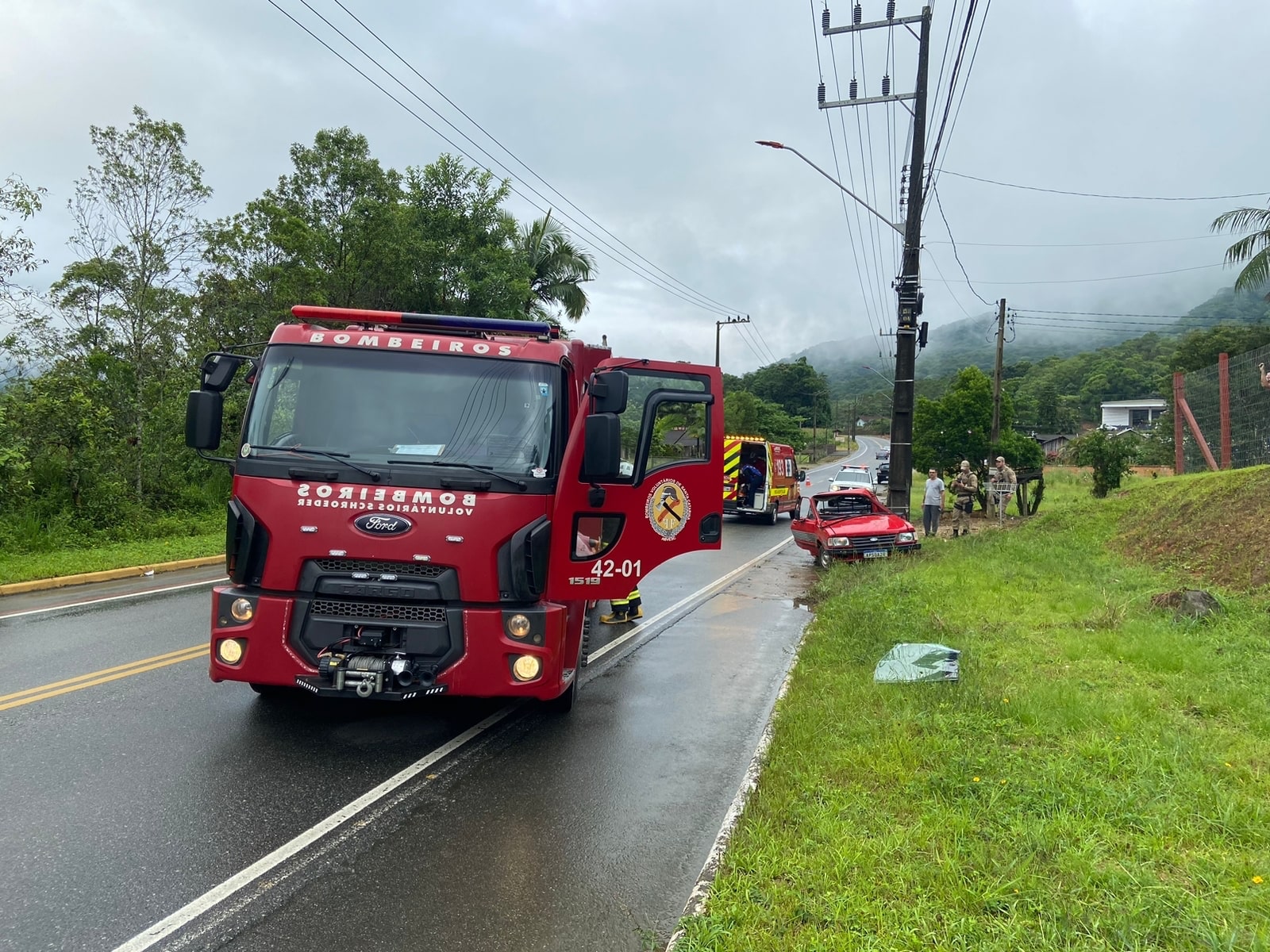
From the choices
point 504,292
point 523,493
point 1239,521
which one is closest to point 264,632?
point 523,493

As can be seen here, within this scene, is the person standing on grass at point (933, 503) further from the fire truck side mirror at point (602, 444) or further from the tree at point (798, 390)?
the tree at point (798, 390)

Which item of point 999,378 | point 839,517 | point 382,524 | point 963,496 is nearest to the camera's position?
point 382,524

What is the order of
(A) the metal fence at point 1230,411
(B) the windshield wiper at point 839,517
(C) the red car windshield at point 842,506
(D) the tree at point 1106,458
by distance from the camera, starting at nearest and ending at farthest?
(A) the metal fence at point 1230,411 → (B) the windshield wiper at point 839,517 → (C) the red car windshield at point 842,506 → (D) the tree at point 1106,458

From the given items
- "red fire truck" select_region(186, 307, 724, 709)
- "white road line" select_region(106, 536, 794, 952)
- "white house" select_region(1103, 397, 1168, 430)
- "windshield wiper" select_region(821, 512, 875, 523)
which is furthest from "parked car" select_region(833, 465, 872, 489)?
"white house" select_region(1103, 397, 1168, 430)

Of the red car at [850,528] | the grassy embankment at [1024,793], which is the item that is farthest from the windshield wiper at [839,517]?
the grassy embankment at [1024,793]

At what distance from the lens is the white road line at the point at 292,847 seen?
3176mm

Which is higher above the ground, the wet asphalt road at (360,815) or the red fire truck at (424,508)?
the red fire truck at (424,508)

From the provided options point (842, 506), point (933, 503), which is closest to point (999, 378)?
point (933, 503)

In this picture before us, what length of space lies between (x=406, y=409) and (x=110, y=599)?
23.9 feet

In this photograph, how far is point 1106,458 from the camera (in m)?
18.7

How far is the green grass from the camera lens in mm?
11555

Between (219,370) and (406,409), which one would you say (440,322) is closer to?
(406,409)

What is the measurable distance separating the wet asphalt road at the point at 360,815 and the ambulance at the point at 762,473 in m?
17.0

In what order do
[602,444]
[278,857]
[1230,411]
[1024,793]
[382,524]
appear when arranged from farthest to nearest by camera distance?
1. [1230,411]
2. [602,444]
3. [382,524]
4. [1024,793]
5. [278,857]
